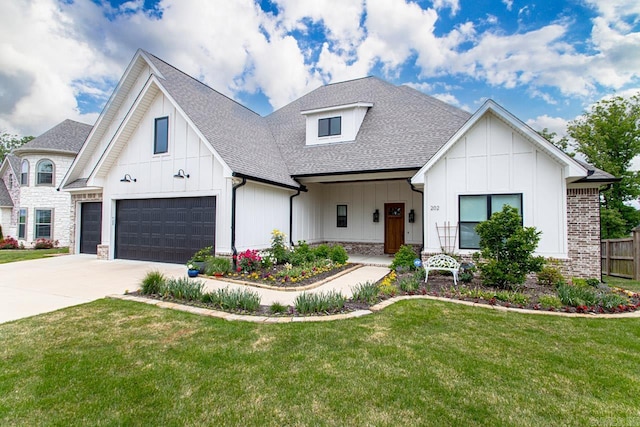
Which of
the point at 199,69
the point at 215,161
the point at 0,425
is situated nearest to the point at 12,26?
the point at 199,69

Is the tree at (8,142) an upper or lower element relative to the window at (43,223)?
upper

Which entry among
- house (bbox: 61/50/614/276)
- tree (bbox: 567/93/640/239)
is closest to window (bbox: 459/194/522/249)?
house (bbox: 61/50/614/276)

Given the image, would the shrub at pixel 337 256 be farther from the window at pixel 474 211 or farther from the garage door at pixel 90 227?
the garage door at pixel 90 227

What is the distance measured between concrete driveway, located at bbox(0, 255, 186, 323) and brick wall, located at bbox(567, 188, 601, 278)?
39.1 feet

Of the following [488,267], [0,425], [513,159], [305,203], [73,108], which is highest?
[73,108]

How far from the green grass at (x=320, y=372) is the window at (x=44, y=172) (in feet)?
65.0

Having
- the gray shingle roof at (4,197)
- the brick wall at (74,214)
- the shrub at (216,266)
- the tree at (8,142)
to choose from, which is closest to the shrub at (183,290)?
the shrub at (216,266)

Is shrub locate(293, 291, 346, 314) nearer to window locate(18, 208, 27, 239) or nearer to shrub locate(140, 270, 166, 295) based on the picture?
shrub locate(140, 270, 166, 295)

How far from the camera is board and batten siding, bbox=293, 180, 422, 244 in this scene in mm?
14008

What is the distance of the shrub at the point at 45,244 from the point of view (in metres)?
18.5

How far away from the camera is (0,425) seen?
2521 millimetres

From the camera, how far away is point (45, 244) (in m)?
18.7

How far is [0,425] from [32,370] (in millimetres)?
1082

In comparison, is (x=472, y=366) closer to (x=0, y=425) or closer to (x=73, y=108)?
(x=0, y=425)
